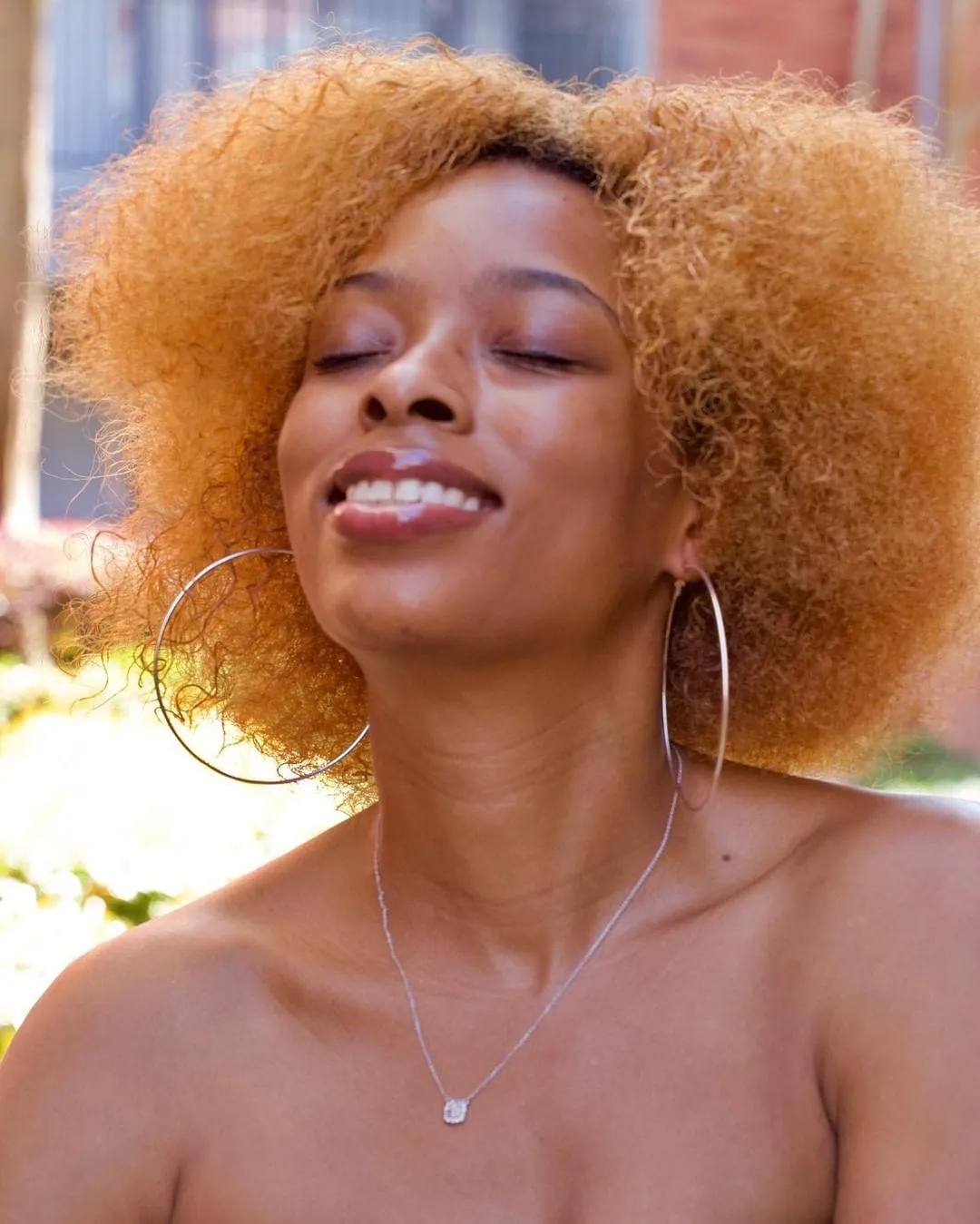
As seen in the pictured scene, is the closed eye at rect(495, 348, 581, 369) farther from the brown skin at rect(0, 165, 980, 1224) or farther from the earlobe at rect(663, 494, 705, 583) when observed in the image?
the earlobe at rect(663, 494, 705, 583)

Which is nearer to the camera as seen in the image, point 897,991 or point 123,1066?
point 897,991

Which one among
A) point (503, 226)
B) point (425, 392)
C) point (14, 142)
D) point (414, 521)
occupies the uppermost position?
point (503, 226)

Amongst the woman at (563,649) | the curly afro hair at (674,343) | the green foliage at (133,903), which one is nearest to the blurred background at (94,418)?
the green foliage at (133,903)

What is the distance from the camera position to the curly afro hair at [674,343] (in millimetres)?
2404

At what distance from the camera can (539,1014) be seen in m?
2.31

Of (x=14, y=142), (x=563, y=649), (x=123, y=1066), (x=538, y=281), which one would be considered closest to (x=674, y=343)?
(x=538, y=281)

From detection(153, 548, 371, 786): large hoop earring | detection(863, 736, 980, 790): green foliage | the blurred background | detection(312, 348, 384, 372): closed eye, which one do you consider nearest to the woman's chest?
detection(153, 548, 371, 786): large hoop earring

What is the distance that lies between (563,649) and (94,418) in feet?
18.1

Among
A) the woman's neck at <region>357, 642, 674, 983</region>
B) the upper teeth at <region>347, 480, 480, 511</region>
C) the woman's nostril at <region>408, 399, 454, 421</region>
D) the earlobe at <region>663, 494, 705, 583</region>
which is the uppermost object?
the woman's nostril at <region>408, 399, 454, 421</region>

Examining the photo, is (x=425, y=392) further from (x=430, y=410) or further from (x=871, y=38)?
(x=871, y=38)

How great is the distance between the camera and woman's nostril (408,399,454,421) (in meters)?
2.23

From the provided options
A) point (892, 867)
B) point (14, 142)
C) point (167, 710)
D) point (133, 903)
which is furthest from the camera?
point (14, 142)

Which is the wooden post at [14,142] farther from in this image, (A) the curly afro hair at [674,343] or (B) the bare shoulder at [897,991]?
(B) the bare shoulder at [897,991]

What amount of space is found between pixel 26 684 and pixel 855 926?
6517 mm
